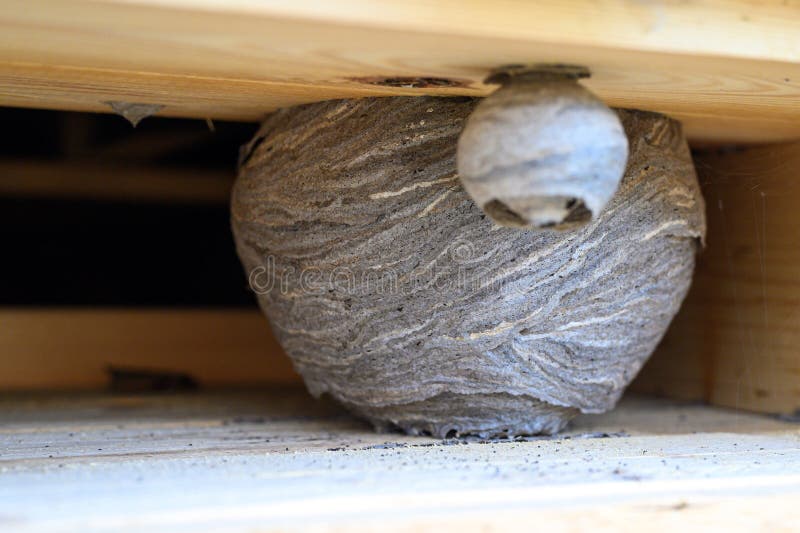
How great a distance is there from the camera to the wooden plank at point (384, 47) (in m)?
0.88

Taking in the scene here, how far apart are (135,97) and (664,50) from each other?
674 millimetres

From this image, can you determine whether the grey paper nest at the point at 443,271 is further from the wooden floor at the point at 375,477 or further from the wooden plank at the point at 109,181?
the wooden plank at the point at 109,181

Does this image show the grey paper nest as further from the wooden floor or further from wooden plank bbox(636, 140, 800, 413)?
wooden plank bbox(636, 140, 800, 413)

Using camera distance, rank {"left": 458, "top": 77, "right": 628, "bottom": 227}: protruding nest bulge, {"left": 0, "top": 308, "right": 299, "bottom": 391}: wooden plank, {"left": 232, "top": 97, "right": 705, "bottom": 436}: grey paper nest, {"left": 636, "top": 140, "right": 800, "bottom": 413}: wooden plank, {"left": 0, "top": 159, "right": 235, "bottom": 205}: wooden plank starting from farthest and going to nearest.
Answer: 1. {"left": 0, "top": 159, "right": 235, "bottom": 205}: wooden plank
2. {"left": 0, "top": 308, "right": 299, "bottom": 391}: wooden plank
3. {"left": 636, "top": 140, "right": 800, "bottom": 413}: wooden plank
4. {"left": 232, "top": 97, "right": 705, "bottom": 436}: grey paper nest
5. {"left": 458, "top": 77, "right": 628, "bottom": 227}: protruding nest bulge

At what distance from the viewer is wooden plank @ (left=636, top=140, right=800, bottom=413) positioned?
1.55m

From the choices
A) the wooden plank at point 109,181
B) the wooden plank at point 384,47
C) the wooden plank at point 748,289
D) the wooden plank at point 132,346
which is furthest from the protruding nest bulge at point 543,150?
the wooden plank at point 109,181

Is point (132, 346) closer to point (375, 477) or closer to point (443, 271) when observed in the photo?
point (443, 271)

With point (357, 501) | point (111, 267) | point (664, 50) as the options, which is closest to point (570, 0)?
point (664, 50)

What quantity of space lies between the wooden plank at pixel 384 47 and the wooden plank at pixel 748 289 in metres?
0.33

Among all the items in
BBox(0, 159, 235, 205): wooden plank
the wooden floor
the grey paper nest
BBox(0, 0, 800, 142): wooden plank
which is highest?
BBox(0, 159, 235, 205): wooden plank

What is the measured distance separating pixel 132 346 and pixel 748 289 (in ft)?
4.60

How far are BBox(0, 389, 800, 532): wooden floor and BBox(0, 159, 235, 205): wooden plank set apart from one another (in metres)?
1.09

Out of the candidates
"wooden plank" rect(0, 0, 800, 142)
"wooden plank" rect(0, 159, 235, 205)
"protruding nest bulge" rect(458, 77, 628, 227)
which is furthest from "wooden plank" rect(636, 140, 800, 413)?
"wooden plank" rect(0, 159, 235, 205)

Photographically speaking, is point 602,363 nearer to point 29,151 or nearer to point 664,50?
point 664,50
